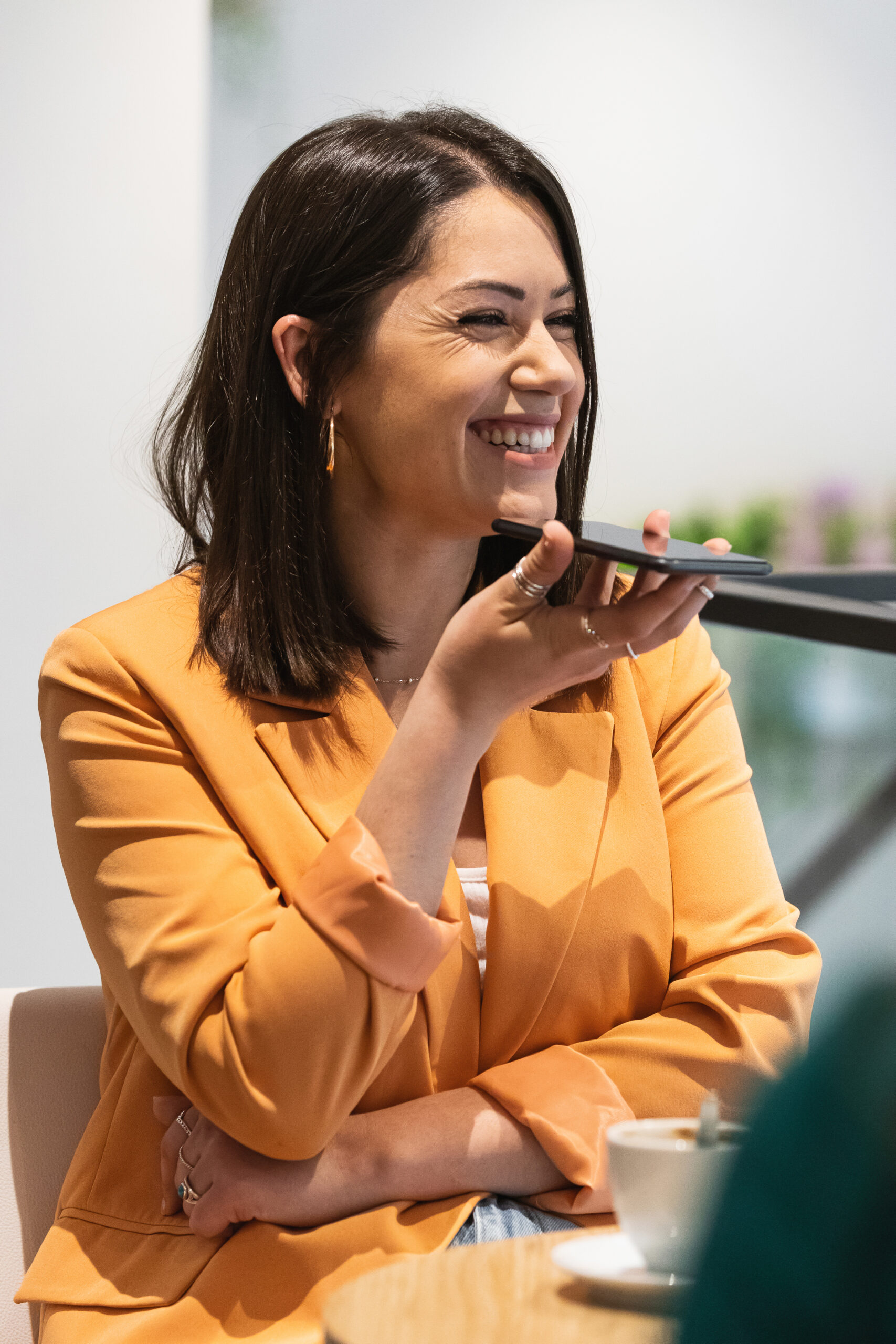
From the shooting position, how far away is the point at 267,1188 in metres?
1.20

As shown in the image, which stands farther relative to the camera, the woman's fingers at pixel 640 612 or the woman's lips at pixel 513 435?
the woman's lips at pixel 513 435

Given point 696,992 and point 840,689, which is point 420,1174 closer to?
point 696,992

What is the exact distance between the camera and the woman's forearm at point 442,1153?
121 centimetres

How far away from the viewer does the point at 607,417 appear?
247 inches

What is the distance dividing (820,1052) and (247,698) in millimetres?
1012

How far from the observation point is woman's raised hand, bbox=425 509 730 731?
1154 mm

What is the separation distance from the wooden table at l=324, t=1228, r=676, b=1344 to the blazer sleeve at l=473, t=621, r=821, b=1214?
0.37 metres

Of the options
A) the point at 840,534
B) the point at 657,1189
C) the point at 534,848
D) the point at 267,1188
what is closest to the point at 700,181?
the point at 840,534

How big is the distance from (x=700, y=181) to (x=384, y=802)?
5646mm

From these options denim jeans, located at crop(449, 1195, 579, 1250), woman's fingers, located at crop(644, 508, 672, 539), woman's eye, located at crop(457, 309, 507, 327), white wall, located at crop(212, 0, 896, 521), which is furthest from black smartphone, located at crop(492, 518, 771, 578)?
white wall, located at crop(212, 0, 896, 521)

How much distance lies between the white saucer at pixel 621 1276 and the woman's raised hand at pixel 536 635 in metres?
0.49

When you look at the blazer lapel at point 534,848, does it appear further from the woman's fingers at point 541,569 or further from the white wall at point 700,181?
the white wall at point 700,181

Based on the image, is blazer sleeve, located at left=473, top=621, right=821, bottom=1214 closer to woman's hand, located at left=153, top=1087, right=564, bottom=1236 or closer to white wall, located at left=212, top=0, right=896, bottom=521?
woman's hand, located at left=153, top=1087, right=564, bottom=1236

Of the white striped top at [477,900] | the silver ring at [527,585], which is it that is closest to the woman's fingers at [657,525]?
the silver ring at [527,585]
